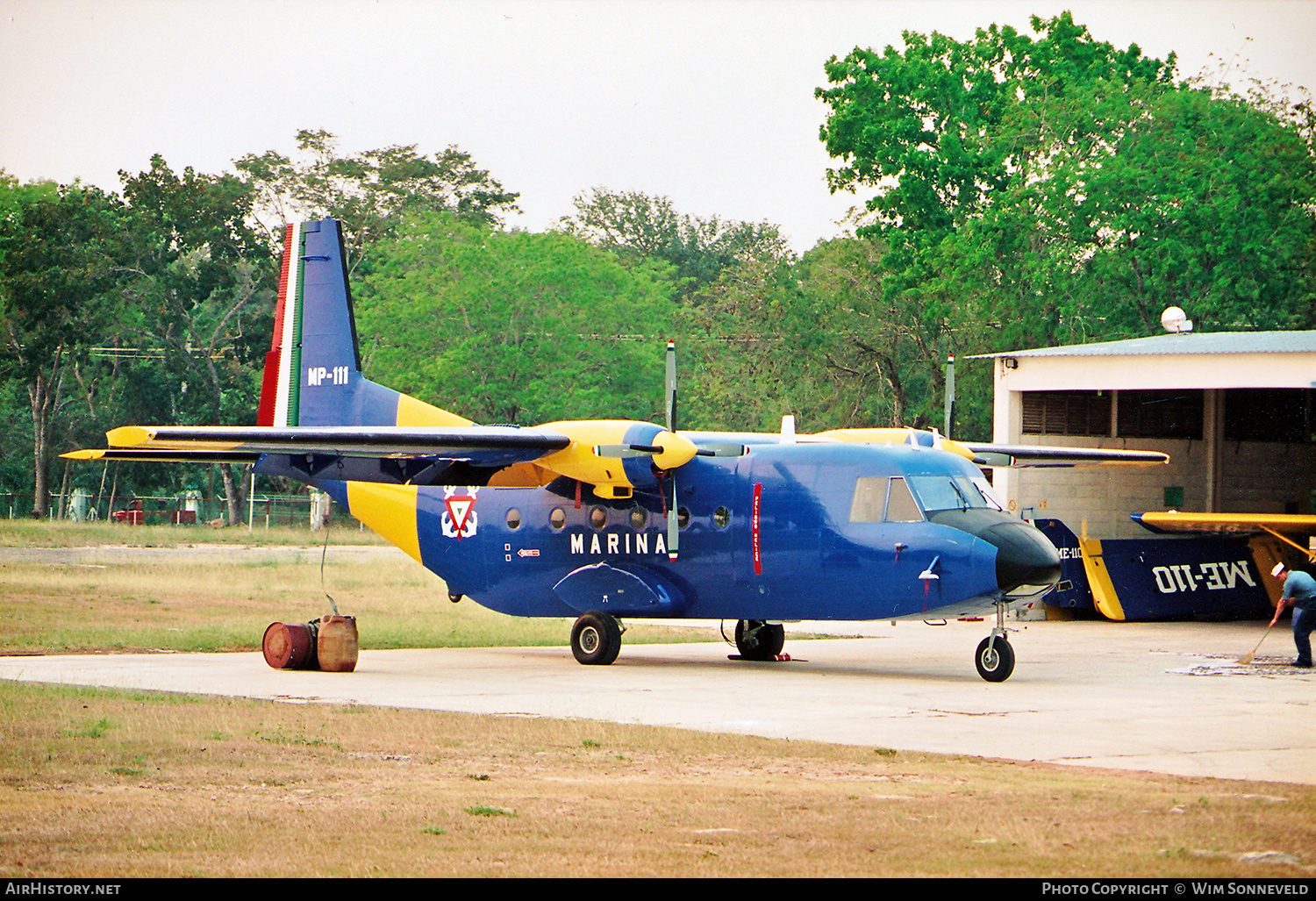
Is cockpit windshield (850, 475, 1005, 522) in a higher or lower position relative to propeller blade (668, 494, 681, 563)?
higher

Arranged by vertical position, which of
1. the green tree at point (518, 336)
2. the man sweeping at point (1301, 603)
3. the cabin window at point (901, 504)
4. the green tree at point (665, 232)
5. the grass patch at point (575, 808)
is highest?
the green tree at point (665, 232)

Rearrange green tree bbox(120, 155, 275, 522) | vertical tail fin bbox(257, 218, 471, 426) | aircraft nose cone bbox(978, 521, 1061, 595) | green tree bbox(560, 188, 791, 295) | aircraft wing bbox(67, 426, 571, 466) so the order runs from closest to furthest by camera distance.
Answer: aircraft wing bbox(67, 426, 571, 466) < aircraft nose cone bbox(978, 521, 1061, 595) < vertical tail fin bbox(257, 218, 471, 426) < green tree bbox(120, 155, 275, 522) < green tree bbox(560, 188, 791, 295)

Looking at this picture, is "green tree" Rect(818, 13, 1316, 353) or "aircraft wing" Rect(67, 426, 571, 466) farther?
"green tree" Rect(818, 13, 1316, 353)

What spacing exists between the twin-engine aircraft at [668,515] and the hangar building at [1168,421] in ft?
25.1

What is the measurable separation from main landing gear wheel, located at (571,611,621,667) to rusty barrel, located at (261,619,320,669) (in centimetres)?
335

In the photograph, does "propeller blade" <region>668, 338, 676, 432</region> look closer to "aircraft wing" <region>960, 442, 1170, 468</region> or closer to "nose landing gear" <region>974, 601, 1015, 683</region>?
"nose landing gear" <region>974, 601, 1015, 683</region>

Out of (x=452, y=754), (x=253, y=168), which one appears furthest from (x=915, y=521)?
A: (x=253, y=168)

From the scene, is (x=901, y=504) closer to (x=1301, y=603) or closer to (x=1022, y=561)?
(x=1022, y=561)

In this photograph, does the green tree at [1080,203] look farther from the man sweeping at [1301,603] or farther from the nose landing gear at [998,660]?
the nose landing gear at [998,660]

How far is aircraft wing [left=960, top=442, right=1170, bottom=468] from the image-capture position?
22.5 metres

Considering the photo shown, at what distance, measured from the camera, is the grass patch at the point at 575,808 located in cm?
801

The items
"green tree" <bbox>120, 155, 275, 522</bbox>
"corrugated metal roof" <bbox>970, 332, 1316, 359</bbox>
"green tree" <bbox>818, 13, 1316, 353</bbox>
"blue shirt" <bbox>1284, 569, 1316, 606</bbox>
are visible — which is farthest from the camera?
"green tree" <bbox>120, 155, 275, 522</bbox>

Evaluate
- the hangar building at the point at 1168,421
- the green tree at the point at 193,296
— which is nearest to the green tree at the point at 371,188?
the green tree at the point at 193,296

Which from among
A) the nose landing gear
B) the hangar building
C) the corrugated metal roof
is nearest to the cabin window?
the nose landing gear
